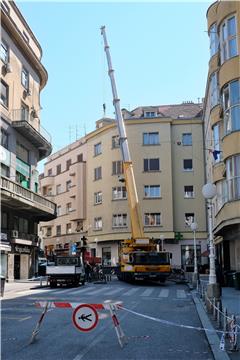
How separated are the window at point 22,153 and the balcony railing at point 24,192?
136 inches

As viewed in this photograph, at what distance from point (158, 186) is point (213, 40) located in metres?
26.4

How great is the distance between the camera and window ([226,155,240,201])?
76.8 feet

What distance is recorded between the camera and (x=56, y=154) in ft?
252

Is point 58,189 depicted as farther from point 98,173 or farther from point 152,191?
point 152,191

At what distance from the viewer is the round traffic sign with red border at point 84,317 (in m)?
9.16

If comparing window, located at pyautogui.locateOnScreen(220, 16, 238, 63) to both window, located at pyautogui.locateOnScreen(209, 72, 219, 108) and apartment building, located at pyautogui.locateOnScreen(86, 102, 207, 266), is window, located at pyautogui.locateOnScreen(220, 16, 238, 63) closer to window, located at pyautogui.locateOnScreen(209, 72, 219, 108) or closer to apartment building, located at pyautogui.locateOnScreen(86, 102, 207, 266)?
window, located at pyautogui.locateOnScreen(209, 72, 219, 108)

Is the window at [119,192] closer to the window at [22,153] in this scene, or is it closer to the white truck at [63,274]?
the window at [22,153]

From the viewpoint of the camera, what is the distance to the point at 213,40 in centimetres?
3039

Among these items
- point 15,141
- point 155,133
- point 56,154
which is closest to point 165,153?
point 155,133

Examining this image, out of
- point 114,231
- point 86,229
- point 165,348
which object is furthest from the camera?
point 86,229

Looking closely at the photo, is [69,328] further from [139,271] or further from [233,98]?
[139,271]

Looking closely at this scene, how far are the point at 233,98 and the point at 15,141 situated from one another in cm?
2013

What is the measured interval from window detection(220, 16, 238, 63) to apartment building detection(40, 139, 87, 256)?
1493 inches

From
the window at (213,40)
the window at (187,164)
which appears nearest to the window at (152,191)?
the window at (187,164)
